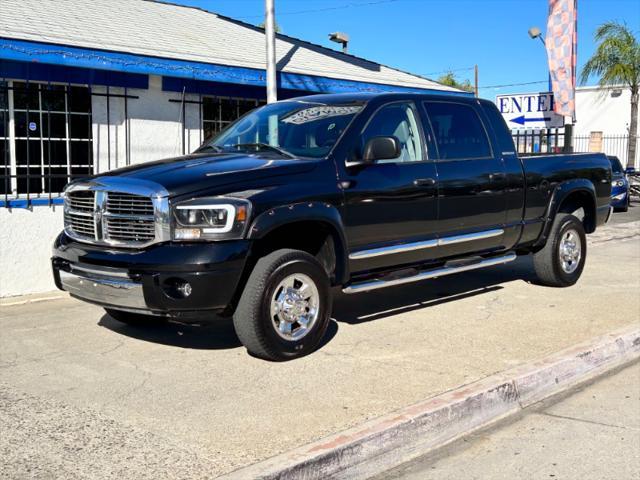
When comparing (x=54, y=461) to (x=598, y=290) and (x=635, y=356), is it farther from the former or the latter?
(x=598, y=290)

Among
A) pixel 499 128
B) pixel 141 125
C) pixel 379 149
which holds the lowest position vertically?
pixel 379 149

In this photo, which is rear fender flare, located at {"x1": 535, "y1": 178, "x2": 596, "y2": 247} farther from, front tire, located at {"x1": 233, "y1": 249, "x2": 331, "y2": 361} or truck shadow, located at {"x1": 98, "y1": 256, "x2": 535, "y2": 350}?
front tire, located at {"x1": 233, "y1": 249, "x2": 331, "y2": 361}

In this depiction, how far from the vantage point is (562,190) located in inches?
319

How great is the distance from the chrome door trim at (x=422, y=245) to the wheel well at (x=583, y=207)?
1571 mm

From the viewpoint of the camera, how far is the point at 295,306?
5461 millimetres

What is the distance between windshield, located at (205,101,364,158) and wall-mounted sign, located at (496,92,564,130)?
10899 mm

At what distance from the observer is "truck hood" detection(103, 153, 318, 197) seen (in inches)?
204

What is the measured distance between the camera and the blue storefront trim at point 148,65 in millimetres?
9141

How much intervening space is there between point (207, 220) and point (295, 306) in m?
0.93

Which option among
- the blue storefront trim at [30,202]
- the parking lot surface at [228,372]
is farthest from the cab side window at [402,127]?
the blue storefront trim at [30,202]

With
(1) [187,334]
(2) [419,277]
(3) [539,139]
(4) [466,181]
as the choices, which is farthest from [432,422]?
(3) [539,139]

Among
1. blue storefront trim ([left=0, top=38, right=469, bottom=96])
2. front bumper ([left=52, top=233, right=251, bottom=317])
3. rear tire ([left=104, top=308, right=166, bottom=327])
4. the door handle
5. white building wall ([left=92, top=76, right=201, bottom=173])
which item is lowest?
rear tire ([left=104, top=308, right=166, bottom=327])

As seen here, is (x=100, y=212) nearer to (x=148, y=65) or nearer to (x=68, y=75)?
(x=148, y=65)

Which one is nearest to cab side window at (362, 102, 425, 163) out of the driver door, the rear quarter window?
the driver door
